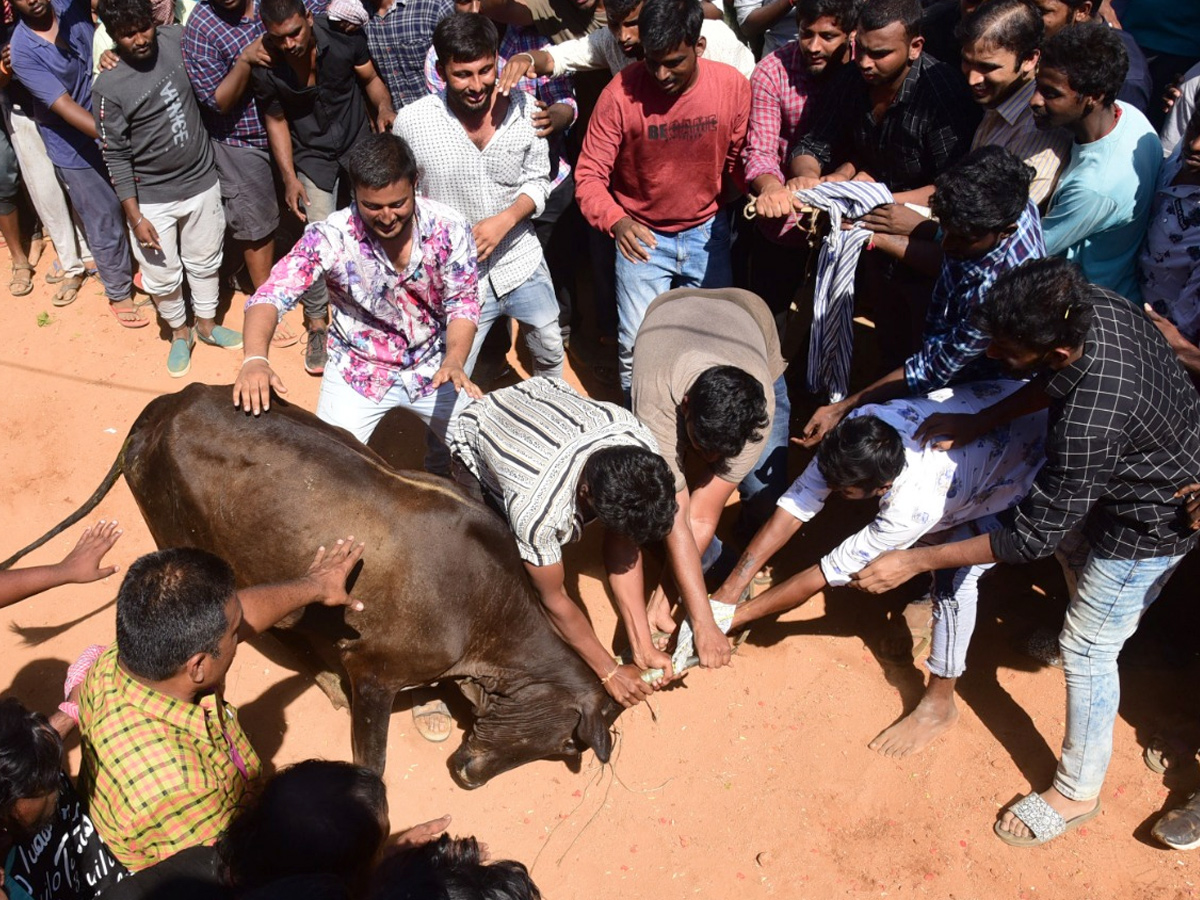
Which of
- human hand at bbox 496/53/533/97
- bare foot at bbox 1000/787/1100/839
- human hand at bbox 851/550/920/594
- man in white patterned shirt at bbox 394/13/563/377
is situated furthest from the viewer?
human hand at bbox 496/53/533/97

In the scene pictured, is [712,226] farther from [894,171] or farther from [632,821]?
[632,821]

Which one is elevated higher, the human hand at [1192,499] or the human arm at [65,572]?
the human arm at [65,572]

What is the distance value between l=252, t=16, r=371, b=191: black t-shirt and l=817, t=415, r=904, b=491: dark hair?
428 centimetres

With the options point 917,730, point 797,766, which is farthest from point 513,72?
point 917,730

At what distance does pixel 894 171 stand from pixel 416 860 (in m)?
4.27

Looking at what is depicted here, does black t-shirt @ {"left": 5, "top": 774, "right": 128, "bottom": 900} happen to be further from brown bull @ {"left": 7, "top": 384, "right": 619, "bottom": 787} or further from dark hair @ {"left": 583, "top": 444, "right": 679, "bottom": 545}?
dark hair @ {"left": 583, "top": 444, "right": 679, "bottom": 545}

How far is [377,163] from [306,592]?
1884 mm

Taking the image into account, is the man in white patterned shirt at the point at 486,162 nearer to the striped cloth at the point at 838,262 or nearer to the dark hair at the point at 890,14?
the striped cloth at the point at 838,262

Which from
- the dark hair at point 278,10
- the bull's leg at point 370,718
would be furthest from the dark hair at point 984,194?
the dark hair at point 278,10

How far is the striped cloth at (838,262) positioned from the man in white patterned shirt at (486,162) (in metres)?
1.61

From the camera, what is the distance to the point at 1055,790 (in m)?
4.61

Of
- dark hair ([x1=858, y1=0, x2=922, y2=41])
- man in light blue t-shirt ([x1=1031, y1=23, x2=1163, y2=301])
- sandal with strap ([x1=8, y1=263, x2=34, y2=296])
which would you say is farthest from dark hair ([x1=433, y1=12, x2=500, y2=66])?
sandal with strap ([x1=8, y1=263, x2=34, y2=296])

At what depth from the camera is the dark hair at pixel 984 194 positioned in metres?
3.98

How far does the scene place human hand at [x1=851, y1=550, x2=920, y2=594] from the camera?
4.31 m
